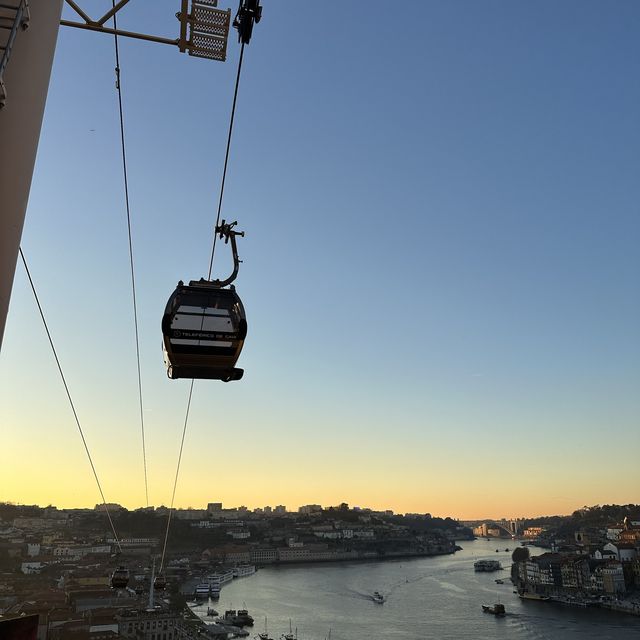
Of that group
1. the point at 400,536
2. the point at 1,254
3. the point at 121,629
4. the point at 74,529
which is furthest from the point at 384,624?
the point at 400,536

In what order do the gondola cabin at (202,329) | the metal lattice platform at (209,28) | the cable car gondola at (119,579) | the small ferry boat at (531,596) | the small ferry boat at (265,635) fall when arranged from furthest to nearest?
the small ferry boat at (531,596) < the small ferry boat at (265,635) < the cable car gondola at (119,579) < the gondola cabin at (202,329) < the metal lattice platform at (209,28)

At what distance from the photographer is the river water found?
79.5ft

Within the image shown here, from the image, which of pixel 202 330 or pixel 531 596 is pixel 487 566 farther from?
pixel 202 330

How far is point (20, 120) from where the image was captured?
124 cm

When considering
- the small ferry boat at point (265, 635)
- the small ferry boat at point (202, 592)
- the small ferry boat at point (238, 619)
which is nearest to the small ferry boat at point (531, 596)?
the small ferry boat at point (238, 619)

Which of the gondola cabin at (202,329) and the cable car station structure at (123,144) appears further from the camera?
the gondola cabin at (202,329)

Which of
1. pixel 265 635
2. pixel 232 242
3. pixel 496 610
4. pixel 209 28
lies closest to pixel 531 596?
pixel 496 610

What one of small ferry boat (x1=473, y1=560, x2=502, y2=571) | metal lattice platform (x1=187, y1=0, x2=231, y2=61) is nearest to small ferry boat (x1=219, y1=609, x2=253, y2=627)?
small ferry boat (x1=473, y1=560, x2=502, y2=571)

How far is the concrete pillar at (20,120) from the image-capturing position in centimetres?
118

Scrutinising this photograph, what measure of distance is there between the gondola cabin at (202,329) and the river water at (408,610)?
78.1 feet

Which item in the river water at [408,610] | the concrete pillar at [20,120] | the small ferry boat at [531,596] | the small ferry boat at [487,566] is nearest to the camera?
the concrete pillar at [20,120]

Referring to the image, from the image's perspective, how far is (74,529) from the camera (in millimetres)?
59062

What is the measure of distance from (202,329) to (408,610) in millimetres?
30707

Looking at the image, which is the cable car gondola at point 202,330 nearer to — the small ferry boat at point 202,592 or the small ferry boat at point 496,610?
the small ferry boat at point 496,610
